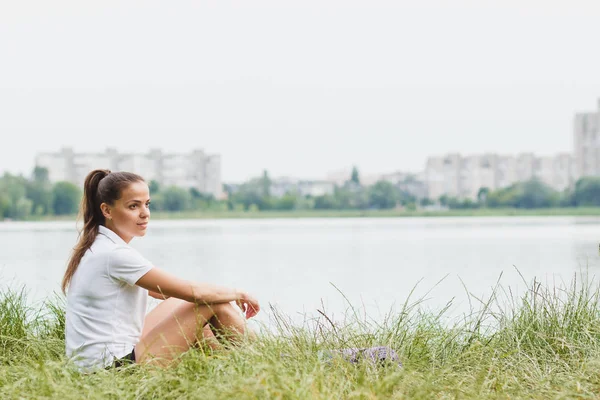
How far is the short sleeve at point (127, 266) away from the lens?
2387 millimetres

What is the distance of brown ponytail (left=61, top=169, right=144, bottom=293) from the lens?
2482 millimetres

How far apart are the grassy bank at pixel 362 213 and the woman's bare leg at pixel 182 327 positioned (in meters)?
50.5

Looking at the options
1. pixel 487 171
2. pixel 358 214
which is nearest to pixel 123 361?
pixel 358 214

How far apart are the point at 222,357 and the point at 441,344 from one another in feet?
3.58

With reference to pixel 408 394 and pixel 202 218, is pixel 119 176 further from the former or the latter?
pixel 202 218

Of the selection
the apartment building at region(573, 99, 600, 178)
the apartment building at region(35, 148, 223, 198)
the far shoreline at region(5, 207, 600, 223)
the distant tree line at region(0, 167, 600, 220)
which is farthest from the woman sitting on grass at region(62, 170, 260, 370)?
the apartment building at region(573, 99, 600, 178)

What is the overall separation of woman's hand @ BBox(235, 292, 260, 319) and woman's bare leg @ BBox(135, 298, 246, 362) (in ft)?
0.18

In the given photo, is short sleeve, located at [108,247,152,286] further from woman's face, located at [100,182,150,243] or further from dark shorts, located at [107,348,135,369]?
dark shorts, located at [107,348,135,369]

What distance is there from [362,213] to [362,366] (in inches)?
2187

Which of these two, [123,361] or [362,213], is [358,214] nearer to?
[362,213]

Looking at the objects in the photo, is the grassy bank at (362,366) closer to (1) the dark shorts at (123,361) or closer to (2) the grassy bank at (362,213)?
(1) the dark shorts at (123,361)

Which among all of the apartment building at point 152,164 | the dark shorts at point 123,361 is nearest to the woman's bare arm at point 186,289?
the dark shorts at point 123,361

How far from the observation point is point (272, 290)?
9383 millimetres

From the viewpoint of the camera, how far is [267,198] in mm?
59188
